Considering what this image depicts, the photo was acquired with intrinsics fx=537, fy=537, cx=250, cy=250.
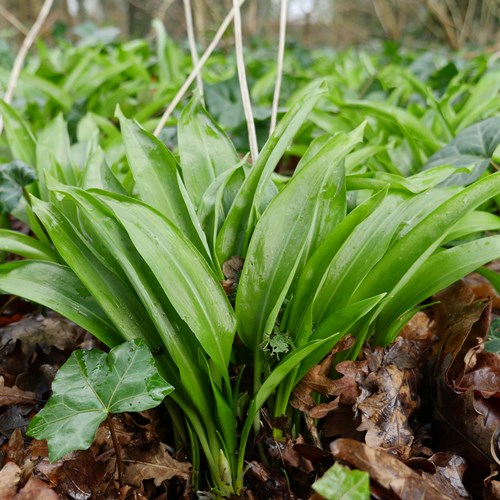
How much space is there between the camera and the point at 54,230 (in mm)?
1077

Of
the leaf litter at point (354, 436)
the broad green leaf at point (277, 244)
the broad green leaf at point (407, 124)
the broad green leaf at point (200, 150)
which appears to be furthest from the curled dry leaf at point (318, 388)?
the broad green leaf at point (407, 124)

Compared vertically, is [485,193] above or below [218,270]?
above

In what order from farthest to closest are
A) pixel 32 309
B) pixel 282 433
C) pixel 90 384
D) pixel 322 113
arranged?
1. pixel 322 113
2. pixel 32 309
3. pixel 282 433
4. pixel 90 384

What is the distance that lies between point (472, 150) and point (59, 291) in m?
1.29

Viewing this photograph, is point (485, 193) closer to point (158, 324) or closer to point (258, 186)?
Result: point (258, 186)

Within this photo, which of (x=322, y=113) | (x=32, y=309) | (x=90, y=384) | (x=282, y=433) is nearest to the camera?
(x=90, y=384)

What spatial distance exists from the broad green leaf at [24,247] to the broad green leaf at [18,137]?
541mm

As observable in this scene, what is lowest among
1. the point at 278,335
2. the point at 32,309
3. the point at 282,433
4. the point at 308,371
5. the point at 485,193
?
the point at 32,309

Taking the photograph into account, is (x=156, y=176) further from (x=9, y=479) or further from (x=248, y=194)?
(x=9, y=479)

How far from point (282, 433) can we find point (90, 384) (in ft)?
1.32

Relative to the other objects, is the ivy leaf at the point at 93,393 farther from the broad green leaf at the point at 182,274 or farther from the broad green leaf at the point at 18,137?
the broad green leaf at the point at 18,137

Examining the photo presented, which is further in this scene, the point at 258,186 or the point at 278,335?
the point at 258,186

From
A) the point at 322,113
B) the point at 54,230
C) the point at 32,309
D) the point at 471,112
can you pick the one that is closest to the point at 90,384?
the point at 54,230

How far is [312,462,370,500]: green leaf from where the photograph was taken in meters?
0.78
